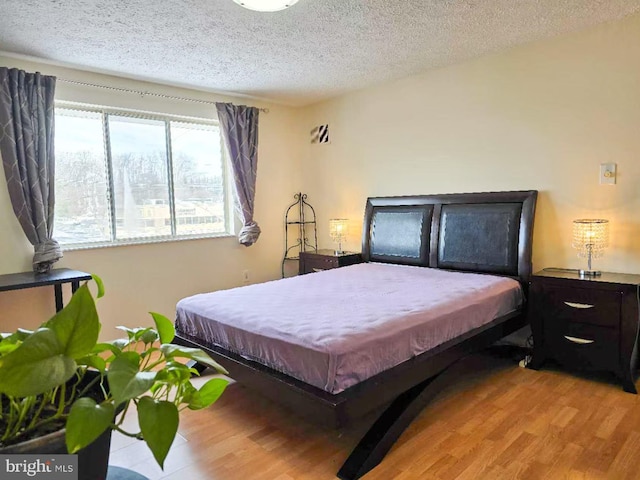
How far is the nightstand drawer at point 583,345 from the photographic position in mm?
2699

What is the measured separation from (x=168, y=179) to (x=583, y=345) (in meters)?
3.79

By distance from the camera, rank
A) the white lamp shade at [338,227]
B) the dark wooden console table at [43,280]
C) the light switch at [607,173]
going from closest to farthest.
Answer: the dark wooden console table at [43,280] → the light switch at [607,173] → the white lamp shade at [338,227]

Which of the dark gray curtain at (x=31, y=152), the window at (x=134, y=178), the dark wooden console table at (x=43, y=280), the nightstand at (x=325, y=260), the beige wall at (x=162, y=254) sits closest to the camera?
the dark wooden console table at (x=43, y=280)

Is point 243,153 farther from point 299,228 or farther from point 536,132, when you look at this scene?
point 536,132

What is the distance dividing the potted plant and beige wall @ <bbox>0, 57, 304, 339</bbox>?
3.22 metres

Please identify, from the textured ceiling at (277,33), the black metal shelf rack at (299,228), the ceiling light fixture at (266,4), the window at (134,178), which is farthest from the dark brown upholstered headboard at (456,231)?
the ceiling light fixture at (266,4)

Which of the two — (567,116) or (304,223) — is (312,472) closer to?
(567,116)

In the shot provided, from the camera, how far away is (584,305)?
2.79 m

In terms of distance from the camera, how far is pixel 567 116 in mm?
3197

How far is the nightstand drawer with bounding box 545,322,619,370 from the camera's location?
270cm

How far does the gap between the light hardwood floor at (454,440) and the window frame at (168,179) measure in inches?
76.7

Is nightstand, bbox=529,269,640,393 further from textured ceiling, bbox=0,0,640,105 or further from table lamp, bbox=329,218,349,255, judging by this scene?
table lamp, bbox=329,218,349,255

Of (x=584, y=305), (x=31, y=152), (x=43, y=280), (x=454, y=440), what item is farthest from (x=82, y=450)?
(x=31, y=152)

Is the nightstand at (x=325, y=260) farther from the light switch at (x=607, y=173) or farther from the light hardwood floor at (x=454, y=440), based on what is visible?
the light switch at (x=607, y=173)
